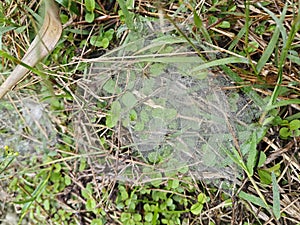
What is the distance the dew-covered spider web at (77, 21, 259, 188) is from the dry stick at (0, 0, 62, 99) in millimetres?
139

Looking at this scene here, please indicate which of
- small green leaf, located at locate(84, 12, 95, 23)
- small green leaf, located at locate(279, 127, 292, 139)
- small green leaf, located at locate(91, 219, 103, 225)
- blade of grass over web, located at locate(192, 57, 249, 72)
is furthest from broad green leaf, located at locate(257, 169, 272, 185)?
small green leaf, located at locate(84, 12, 95, 23)

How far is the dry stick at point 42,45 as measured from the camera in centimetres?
120

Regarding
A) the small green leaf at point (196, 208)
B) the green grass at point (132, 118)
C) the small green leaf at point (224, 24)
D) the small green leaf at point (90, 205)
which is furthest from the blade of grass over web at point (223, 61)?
the small green leaf at point (90, 205)

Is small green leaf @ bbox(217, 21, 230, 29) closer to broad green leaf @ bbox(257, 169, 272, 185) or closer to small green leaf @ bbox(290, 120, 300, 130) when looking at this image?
small green leaf @ bbox(290, 120, 300, 130)

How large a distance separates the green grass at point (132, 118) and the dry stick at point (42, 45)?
Answer: 0.04 metres

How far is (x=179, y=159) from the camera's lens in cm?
125

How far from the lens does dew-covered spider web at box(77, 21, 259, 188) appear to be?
3.90 feet

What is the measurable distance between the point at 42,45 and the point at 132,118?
340mm

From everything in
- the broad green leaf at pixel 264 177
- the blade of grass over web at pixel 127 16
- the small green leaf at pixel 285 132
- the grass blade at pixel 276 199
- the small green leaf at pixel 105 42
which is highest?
the blade of grass over web at pixel 127 16

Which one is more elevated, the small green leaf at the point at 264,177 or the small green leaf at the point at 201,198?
the small green leaf at the point at 264,177

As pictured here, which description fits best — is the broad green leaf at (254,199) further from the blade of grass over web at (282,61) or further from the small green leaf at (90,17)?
the small green leaf at (90,17)

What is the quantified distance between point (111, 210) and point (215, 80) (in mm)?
554

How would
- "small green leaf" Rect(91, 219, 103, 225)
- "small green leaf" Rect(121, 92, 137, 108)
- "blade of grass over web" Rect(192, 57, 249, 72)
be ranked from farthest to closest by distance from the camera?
"small green leaf" Rect(91, 219, 103, 225) → "small green leaf" Rect(121, 92, 137, 108) → "blade of grass over web" Rect(192, 57, 249, 72)

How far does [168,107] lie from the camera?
122 cm
